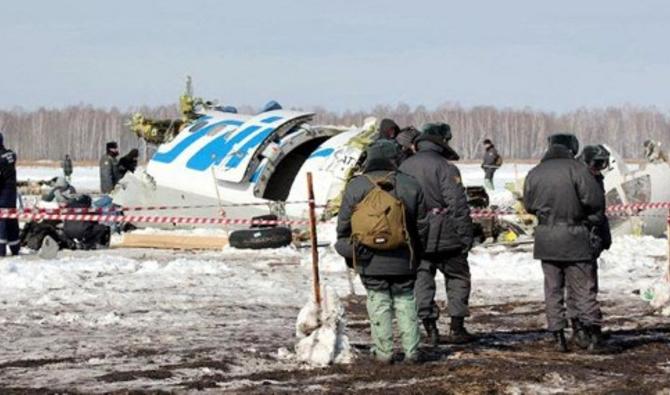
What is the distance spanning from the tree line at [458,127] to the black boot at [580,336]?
133 m

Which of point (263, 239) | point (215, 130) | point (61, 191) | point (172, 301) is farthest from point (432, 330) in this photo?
point (215, 130)

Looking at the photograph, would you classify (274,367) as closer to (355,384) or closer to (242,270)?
(355,384)

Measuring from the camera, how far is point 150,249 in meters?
23.2

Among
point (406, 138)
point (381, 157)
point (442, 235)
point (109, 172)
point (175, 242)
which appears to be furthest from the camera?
point (109, 172)

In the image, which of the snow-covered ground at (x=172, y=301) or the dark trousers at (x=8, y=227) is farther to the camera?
the dark trousers at (x=8, y=227)

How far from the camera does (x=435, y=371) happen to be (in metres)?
9.95

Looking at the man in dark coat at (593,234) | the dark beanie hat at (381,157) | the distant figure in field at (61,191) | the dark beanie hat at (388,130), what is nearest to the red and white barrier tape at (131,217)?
the distant figure in field at (61,191)

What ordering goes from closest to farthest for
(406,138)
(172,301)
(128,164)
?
1. (406,138)
2. (172,301)
3. (128,164)

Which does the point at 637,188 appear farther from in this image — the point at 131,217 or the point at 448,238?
the point at 448,238

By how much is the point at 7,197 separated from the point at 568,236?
11597 mm

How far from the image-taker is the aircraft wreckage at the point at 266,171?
80.8ft

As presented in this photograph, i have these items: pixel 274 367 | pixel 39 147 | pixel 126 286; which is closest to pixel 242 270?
pixel 126 286

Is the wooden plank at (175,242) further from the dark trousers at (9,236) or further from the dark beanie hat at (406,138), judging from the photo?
the dark beanie hat at (406,138)

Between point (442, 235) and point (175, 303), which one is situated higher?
point (442, 235)
